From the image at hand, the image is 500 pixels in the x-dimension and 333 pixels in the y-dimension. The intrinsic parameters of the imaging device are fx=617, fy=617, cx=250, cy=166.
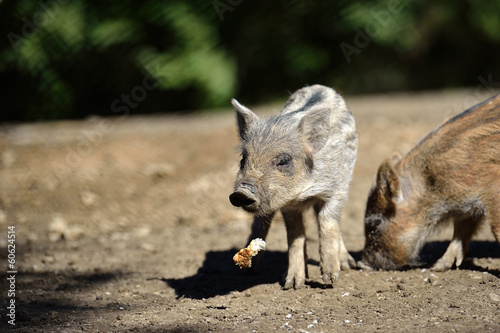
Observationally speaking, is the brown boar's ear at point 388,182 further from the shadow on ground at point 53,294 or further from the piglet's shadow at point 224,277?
the shadow on ground at point 53,294

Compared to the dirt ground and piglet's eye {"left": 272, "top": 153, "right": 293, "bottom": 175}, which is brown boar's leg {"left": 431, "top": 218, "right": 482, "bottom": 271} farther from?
piglet's eye {"left": 272, "top": 153, "right": 293, "bottom": 175}

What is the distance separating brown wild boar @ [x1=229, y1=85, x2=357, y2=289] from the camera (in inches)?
177

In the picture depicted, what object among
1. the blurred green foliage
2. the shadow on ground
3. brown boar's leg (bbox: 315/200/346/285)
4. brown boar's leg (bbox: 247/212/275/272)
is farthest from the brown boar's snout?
the blurred green foliage

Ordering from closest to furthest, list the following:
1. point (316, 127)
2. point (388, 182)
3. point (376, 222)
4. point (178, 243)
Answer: point (316, 127), point (388, 182), point (376, 222), point (178, 243)

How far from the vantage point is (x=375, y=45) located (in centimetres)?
1378

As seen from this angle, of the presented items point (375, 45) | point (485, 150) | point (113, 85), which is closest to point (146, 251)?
point (485, 150)

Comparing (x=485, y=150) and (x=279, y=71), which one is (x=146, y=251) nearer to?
(x=485, y=150)

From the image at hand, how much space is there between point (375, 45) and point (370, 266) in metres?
9.30

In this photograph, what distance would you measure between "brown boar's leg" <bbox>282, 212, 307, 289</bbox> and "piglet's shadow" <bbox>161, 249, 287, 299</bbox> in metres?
0.30

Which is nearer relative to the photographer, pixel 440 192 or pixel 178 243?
Result: pixel 440 192

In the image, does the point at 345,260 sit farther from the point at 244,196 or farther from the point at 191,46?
the point at 191,46

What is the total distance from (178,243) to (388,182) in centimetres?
266

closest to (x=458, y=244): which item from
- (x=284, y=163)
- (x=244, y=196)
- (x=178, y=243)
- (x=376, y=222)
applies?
(x=376, y=222)

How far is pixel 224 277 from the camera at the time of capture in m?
5.52
